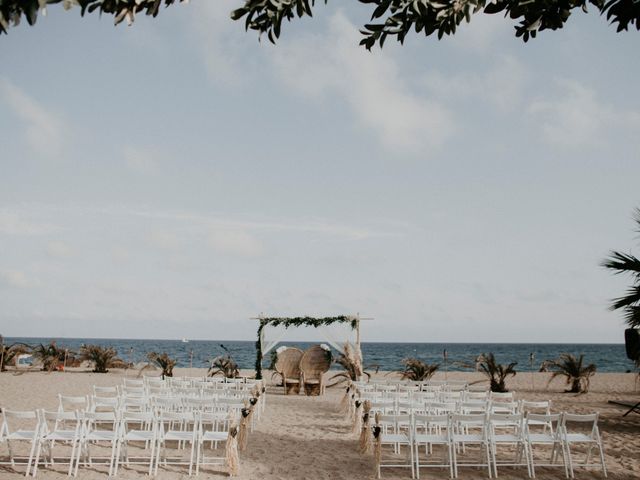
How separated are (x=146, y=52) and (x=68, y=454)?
674 cm

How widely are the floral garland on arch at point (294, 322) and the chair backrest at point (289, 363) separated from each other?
0.66 meters

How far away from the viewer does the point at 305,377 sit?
17.2 meters

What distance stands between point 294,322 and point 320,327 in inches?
39.1

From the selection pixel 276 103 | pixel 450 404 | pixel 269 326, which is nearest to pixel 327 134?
pixel 276 103

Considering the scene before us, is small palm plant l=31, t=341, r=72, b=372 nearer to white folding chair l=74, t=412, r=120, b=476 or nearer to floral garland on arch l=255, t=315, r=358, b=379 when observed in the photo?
floral garland on arch l=255, t=315, r=358, b=379

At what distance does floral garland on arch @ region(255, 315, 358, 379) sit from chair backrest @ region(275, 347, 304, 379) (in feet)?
2.16

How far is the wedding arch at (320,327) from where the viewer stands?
17.0 meters

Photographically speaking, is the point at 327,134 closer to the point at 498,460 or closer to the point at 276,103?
the point at 276,103

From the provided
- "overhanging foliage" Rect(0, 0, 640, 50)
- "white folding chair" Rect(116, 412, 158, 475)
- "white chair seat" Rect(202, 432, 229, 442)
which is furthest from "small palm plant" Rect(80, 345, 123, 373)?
"overhanging foliage" Rect(0, 0, 640, 50)

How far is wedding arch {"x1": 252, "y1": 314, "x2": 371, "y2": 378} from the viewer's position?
1700 centimetres

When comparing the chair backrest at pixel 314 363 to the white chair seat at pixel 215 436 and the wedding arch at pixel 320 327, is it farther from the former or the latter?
the white chair seat at pixel 215 436

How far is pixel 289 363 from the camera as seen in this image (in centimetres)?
1781

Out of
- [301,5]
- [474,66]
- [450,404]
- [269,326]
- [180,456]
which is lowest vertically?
[180,456]

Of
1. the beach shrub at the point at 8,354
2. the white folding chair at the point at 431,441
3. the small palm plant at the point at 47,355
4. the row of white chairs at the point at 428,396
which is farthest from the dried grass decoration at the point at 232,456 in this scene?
the beach shrub at the point at 8,354
